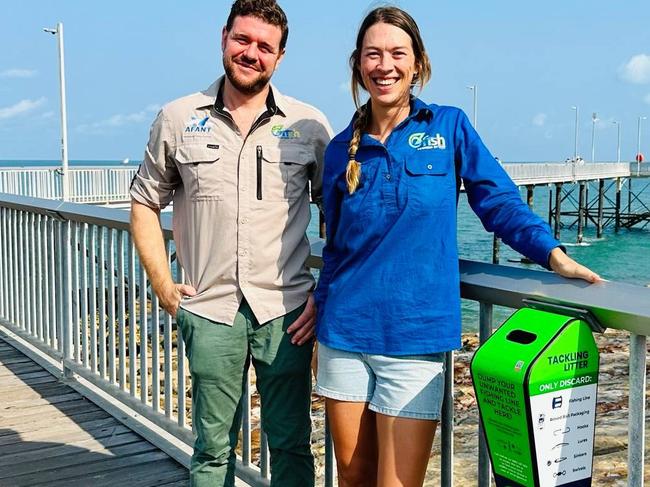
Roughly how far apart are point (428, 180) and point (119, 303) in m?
2.42

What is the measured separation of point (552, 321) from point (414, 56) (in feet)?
2.71

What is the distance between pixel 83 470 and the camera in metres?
3.49

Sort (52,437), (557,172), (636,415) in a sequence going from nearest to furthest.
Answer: (636,415) → (52,437) → (557,172)

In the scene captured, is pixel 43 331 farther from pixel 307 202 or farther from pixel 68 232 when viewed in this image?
pixel 307 202

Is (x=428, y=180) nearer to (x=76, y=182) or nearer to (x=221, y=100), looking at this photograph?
(x=221, y=100)

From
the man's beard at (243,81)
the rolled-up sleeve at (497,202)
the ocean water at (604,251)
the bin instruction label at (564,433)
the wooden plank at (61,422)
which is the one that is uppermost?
the man's beard at (243,81)

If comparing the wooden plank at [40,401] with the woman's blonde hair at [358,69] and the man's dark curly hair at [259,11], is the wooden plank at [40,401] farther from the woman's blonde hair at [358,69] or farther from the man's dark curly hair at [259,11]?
the woman's blonde hair at [358,69]

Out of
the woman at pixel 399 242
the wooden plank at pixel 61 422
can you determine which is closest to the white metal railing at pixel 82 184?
the wooden plank at pixel 61 422

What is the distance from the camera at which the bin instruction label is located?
5.42 ft

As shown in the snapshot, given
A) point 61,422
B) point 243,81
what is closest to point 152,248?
point 243,81

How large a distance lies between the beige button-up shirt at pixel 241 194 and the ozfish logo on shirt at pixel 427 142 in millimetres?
521

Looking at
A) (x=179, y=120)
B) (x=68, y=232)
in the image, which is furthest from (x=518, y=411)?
(x=68, y=232)

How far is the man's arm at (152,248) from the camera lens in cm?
253

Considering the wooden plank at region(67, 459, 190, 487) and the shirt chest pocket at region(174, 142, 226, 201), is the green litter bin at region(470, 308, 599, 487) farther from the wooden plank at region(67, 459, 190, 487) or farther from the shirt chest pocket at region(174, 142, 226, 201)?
the wooden plank at region(67, 459, 190, 487)
